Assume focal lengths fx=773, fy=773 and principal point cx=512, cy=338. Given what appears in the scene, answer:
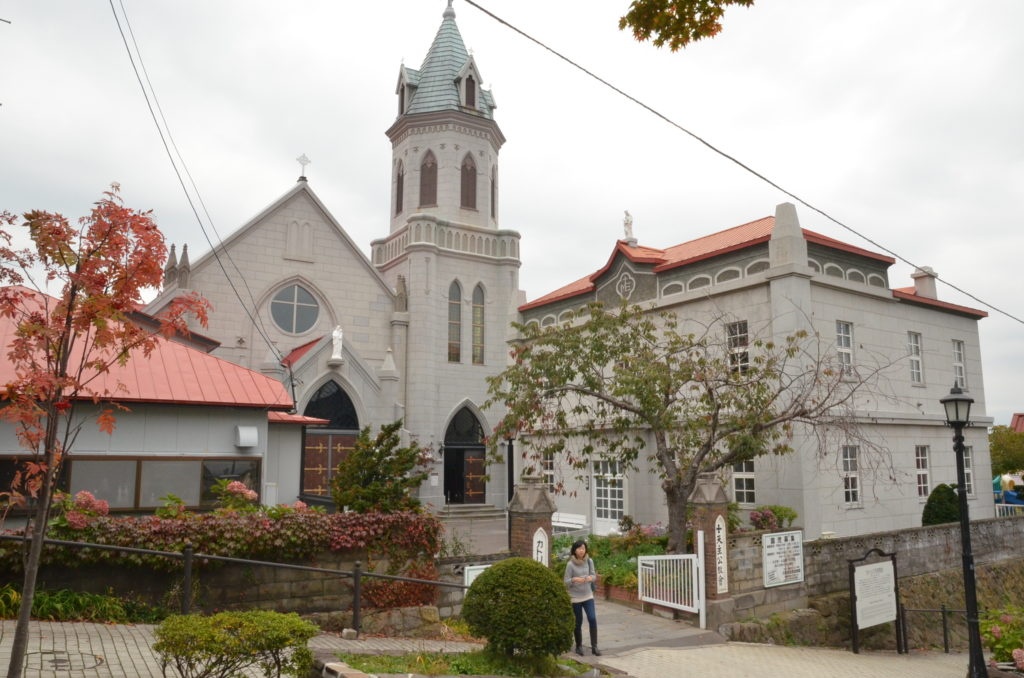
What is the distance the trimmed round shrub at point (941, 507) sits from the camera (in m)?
19.7


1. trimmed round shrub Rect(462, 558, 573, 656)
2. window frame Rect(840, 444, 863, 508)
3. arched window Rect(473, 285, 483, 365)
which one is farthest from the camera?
arched window Rect(473, 285, 483, 365)

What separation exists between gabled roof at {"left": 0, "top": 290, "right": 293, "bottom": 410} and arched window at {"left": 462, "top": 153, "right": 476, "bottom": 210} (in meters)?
20.5

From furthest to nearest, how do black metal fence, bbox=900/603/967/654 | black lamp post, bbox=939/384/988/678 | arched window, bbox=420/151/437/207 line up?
arched window, bbox=420/151/437/207 → black metal fence, bbox=900/603/967/654 → black lamp post, bbox=939/384/988/678

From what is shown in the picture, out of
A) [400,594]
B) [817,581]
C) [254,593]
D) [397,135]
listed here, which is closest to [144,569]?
[254,593]

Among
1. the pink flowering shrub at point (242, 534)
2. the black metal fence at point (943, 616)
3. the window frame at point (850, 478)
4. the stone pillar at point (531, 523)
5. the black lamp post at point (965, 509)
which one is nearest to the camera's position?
the pink flowering shrub at point (242, 534)

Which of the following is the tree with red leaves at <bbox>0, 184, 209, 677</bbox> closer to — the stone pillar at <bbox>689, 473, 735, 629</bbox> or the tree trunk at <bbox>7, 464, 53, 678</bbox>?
the tree trunk at <bbox>7, 464, 53, 678</bbox>

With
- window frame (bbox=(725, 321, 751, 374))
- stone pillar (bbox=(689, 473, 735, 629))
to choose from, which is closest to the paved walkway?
stone pillar (bbox=(689, 473, 735, 629))

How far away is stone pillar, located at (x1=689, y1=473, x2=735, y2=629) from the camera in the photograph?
13.2m

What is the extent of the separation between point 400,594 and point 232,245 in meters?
20.4

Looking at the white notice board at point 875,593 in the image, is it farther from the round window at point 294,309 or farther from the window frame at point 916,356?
the round window at point 294,309

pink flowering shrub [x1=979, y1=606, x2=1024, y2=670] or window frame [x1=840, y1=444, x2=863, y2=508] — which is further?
window frame [x1=840, y1=444, x2=863, y2=508]

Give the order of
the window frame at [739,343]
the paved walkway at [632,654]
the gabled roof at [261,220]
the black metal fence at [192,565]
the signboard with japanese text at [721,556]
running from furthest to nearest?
the gabled roof at [261,220], the window frame at [739,343], the signboard with japanese text at [721,556], the black metal fence at [192,565], the paved walkway at [632,654]

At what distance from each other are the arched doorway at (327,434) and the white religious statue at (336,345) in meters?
1.07

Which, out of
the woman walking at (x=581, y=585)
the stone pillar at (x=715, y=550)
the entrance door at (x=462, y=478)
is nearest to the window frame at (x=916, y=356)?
the stone pillar at (x=715, y=550)
